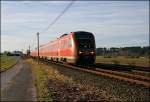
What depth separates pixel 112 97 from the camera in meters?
14.5

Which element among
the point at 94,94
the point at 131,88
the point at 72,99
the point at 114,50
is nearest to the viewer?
the point at 72,99

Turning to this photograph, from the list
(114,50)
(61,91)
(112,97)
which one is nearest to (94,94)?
(112,97)

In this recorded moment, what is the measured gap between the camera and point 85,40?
36.3 meters

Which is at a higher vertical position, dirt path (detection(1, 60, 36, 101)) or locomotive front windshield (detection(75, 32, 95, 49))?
locomotive front windshield (detection(75, 32, 95, 49))

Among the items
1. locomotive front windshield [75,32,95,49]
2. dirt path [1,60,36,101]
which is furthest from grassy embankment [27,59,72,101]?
locomotive front windshield [75,32,95,49]

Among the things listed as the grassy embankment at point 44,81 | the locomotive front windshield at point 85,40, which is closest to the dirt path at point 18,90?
the grassy embankment at point 44,81

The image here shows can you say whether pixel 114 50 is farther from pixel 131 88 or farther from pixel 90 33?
pixel 131 88

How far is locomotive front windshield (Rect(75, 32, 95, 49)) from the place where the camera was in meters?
36.0

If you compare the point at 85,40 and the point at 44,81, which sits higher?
the point at 85,40

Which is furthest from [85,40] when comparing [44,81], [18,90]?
[18,90]

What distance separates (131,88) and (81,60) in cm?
1855

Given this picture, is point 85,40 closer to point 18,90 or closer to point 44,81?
point 44,81

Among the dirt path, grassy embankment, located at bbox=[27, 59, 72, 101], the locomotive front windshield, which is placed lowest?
the dirt path

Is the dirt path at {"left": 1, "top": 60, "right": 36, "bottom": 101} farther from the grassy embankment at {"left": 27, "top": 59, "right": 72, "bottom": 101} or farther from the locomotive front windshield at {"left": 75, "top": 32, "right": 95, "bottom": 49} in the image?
the locomotive front windshield at {"left": 75, "top": 32, "right": 95, "bottom": 49}
